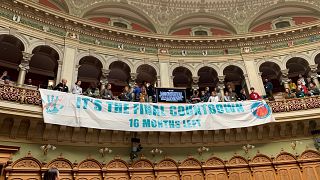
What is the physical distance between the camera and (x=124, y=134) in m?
12.1

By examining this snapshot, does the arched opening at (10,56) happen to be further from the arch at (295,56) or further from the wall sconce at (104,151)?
the arch at (295,56)

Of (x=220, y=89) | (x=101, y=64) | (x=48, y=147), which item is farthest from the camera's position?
(x=220, y=89)

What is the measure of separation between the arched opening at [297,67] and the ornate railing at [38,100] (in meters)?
4.20

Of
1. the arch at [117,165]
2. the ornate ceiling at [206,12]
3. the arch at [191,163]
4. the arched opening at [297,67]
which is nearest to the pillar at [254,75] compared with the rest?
the arched opening at [297,67]

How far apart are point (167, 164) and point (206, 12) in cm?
1164

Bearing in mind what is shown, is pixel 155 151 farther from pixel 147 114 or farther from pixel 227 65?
pixel 227 65

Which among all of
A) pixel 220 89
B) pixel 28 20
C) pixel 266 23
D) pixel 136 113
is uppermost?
pixel 266 23

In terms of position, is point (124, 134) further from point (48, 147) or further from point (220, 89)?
point (220, 89)

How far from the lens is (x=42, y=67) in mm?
16062

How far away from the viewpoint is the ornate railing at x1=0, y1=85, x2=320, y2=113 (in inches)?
408

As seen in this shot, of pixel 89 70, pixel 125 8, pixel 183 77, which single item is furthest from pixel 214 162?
pixel 125 8

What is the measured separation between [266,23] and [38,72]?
15.6 metres

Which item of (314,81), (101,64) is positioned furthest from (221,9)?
(101,64)

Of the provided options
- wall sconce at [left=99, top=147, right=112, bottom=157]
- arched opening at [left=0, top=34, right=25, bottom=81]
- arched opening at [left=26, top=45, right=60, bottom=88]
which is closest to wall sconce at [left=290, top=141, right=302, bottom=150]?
wall sconce at [left=99, top=147, right=112, bottom=157]
